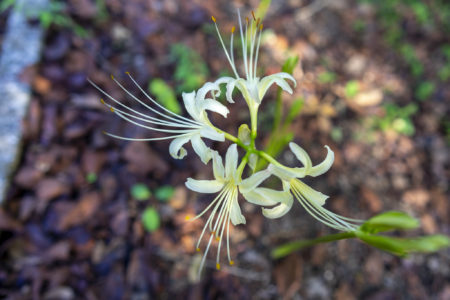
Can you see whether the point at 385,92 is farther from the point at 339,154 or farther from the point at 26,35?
the point at 26,35

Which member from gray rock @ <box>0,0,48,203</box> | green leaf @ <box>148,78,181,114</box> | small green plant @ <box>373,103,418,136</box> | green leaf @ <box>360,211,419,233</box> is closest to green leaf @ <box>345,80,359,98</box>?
small green plant @ <box>373,103,418,136</box>

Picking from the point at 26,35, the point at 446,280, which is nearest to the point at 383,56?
the point at 446,280

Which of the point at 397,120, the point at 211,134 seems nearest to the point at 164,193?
the point at 211,134

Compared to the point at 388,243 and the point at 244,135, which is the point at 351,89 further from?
the point at 388,243

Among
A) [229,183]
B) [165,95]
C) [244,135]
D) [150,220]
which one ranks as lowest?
[150,220]

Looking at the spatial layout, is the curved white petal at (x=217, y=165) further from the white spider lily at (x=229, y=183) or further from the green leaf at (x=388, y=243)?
the green leaf at (x=388, y=243)

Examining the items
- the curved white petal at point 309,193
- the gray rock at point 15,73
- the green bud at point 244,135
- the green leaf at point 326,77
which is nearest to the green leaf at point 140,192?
the gray rock at point 15,73

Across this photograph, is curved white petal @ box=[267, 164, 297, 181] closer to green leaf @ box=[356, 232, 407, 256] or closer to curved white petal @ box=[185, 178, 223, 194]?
curved white petal @ box=[185, 178, 223, 194]
